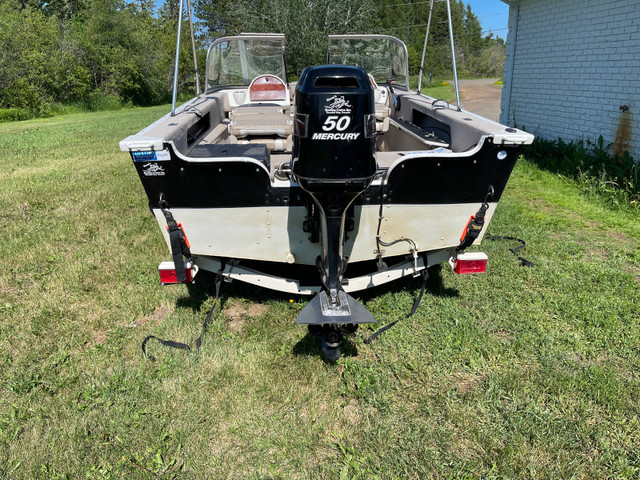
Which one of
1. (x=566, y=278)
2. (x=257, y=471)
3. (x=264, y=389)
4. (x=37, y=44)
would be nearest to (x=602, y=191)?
(x=566, y=278)

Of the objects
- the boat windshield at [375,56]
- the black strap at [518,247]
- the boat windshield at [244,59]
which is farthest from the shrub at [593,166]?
the boat windshield at [244,59]

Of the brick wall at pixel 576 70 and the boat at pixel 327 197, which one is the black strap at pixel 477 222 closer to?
the boat at pixel 327 197

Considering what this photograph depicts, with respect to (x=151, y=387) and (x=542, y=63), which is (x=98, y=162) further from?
(x=542, y=63)

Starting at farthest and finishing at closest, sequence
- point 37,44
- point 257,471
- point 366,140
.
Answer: point 37,44 < point 366,140 < point 257,471

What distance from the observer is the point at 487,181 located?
284cm

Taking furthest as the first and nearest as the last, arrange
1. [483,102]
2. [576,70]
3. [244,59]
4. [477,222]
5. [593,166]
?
[483,102] → [576,70] → [593,166] → [244,59] → [477,222]

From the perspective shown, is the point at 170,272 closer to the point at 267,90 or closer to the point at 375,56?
the point at 267,90

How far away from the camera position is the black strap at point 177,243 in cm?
276

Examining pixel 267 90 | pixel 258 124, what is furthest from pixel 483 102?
pixel 258 124

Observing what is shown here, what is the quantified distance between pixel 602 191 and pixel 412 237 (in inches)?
163

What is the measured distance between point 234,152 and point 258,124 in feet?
5.64

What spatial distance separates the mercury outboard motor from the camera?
2266 mm

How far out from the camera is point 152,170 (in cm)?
264

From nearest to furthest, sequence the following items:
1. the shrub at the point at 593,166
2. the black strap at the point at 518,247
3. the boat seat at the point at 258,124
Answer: the black strap at the point at 518,247 → the boat seat at the point at 258,124 → the shrub at the point at 593,166
